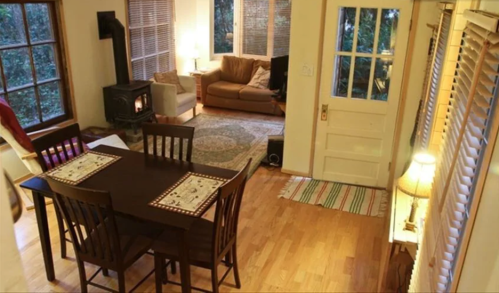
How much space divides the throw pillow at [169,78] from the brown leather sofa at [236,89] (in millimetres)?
636

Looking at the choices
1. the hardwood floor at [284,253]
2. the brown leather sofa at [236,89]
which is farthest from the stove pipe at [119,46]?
the hardwood floor at [284,253]

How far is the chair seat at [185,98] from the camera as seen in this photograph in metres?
5.97

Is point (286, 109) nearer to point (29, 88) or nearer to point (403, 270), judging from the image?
point (403, 270)

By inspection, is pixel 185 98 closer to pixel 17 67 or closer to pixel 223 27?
pixel 223 27

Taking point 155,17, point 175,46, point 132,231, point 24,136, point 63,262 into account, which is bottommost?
point 63,262

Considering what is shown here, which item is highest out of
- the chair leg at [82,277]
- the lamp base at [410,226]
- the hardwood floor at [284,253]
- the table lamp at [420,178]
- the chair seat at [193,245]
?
the table lamp at [420,178]

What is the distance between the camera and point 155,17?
A: 6.39 metres

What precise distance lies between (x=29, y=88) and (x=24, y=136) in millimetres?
1154

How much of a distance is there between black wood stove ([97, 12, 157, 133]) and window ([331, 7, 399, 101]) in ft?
8.49

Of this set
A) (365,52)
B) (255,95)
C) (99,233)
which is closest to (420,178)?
(365,52)

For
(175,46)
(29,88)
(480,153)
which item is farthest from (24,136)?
(175,46)

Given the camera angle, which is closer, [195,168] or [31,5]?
[195,168]

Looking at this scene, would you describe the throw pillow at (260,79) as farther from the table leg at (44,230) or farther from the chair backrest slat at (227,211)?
the table leg at (44,230)

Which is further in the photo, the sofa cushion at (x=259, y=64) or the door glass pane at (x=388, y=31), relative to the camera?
the sofa cushion at (x=259, y=64)
